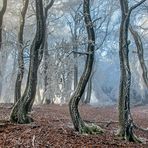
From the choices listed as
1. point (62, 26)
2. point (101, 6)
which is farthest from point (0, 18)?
point (62, 26)

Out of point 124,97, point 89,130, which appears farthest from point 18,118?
point 124,97

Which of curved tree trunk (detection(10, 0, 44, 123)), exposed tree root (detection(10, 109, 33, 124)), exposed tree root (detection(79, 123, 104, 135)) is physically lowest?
exposed tree root (detection(79, 123, 104, 135))

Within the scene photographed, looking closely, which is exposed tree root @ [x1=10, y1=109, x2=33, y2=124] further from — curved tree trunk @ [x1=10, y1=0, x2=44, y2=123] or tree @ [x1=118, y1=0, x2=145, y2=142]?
tree @ [x1=118, y1=0, x2=145, y2=142]

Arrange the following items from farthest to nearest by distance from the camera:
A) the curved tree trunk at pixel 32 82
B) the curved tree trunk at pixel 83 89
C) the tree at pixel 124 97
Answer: the curved tree trunk at pixel 32 82 → the tree at pixel 124 97 → the curved tree trunk at pixel 83 89

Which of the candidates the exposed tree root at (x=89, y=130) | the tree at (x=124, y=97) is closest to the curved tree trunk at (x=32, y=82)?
the exposed tree root at (x=89, y=130)

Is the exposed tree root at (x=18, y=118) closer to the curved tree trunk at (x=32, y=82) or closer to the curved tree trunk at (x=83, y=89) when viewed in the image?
the curved tree trunk at (x=32, y=82)

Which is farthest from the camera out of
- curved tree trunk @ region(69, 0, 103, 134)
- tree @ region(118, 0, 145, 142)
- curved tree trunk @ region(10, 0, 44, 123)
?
curved tree trunk @ region(10, 0, 44, 123)

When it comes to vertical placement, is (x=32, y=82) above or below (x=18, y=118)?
above

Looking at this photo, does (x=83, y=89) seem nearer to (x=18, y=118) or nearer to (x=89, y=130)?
(x=89, y=130)

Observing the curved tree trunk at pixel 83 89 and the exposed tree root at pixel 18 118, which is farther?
the exposed tree root at pixel 18 118

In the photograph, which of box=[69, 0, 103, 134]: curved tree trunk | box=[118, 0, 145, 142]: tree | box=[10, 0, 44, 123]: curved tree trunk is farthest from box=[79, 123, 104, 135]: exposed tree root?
box=[10, 0, 44, 123]: curved tree trunk

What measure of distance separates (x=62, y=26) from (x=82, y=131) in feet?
72.2

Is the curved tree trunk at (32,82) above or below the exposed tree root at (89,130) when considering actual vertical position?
above

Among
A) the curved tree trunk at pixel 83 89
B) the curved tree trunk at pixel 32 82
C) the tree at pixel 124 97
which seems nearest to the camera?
the curved tree trunk at pixel 83 89
